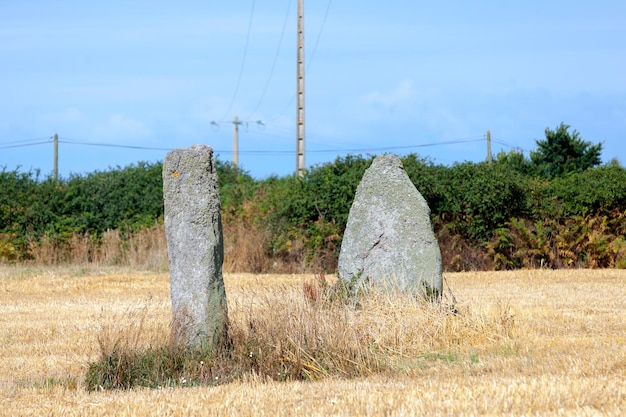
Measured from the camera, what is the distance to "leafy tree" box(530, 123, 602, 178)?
3139 cm

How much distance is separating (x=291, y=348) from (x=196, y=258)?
1.40 metres

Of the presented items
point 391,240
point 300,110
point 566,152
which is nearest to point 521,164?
point 566,152

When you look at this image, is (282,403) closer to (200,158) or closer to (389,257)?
(200,158)

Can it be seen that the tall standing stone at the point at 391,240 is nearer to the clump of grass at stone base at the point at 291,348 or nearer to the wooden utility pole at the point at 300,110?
the clump of grass at stone base at the point at 291,348

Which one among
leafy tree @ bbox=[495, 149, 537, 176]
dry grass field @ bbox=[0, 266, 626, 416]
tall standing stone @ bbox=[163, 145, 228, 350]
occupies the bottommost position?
dry grass field @ bbox=[0, 266, 626, 416]

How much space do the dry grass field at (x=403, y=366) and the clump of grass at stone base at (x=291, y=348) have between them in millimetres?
33

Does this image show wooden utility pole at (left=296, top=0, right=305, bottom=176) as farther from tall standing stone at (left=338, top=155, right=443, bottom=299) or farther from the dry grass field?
tall standing stone at (left=338, top=155, right=443, bottom=299)

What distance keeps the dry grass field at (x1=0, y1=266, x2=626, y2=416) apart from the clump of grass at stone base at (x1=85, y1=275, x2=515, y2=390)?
0.03 m

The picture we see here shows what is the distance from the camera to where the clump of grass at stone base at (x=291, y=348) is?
8.41 meters

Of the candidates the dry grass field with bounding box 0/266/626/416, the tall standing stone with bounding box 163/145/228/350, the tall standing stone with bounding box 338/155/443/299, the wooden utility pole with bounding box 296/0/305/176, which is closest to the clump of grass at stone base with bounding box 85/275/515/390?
the dry grass field with bounding box 0/266/626/416

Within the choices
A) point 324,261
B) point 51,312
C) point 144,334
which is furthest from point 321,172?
point 144,334

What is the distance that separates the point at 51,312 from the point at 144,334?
15.6ft

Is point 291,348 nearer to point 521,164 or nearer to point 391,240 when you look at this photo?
point 391,240

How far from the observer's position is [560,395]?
6746 millimetres
